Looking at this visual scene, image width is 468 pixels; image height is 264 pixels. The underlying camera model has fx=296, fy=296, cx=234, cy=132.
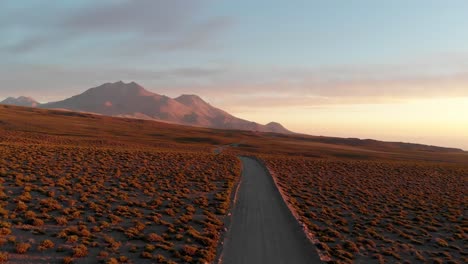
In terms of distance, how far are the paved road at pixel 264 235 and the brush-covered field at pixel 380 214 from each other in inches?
66.6

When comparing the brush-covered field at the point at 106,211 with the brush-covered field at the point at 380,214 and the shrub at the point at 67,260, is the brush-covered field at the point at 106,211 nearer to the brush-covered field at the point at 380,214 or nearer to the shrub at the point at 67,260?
the shrub at the point at 67,260

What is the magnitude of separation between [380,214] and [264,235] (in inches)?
646

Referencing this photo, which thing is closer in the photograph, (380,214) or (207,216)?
(207,216)

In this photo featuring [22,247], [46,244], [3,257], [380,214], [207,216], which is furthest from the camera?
A: [380,214]

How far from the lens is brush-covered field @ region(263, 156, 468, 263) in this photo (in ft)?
69.2

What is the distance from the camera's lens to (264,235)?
813 inches

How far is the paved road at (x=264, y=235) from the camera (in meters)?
17.4

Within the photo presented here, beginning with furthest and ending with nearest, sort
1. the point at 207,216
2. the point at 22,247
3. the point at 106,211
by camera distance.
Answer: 1. the point at 207,216
2. the point at 106,211
3. the point at 22,247

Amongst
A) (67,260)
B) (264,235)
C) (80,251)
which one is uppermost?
(264,235)

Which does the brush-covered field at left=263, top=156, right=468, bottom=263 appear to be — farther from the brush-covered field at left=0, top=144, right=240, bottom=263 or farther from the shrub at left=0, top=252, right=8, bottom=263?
the shrub at left=0, top=252, right=8, bottom=263

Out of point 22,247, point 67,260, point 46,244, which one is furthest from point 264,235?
point 22,247

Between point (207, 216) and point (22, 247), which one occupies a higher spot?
point (22, 247)

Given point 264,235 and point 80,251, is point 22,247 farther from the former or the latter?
point 264,235

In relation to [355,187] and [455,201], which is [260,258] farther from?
[455,201]
